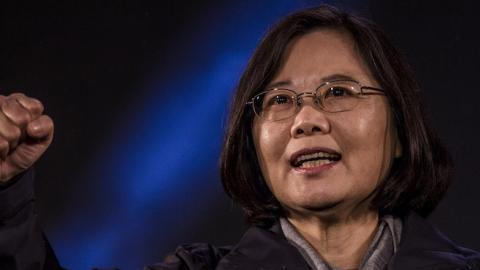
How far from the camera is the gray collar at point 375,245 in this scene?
132 cm

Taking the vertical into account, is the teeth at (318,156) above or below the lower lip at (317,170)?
above

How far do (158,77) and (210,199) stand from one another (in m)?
0.47

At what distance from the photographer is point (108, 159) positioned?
2328 mm

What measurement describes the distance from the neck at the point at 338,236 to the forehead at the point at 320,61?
0.94ft

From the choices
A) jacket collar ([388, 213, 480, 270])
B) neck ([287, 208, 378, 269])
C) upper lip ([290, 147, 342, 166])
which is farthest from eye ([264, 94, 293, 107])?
jacket collar ([388, 213, 480, 270])

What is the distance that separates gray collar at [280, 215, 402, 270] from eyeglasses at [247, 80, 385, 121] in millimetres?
243

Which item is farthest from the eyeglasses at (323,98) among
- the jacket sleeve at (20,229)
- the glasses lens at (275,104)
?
the jacket sleeve at (20,229)

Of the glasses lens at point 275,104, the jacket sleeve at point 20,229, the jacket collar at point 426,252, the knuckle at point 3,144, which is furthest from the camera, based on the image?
the glasses lens at point 275,104

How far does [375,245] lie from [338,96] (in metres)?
0.31

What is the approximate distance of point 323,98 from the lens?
54.1 inches

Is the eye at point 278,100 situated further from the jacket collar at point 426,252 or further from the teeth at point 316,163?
the jacket collar at point 426,252

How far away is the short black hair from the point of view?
1.45 m

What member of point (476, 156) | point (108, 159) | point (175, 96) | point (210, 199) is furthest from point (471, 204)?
point (108, 159)

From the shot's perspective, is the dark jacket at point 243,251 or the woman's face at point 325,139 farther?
the woman's face at point 325,139
